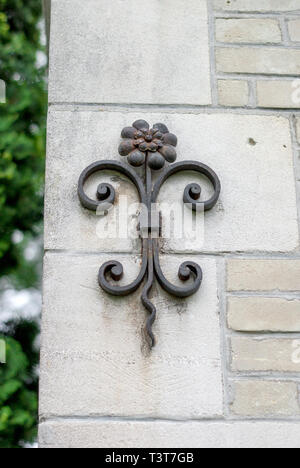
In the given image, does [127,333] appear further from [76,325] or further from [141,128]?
[141,128]

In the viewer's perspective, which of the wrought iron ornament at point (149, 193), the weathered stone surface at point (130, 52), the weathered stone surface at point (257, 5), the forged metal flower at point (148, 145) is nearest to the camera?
the wrought iron ornament at point (149, 193)

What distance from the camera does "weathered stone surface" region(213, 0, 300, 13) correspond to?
1.86m

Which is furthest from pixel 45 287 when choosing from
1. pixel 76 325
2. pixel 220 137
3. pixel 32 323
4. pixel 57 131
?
pixel 32 323

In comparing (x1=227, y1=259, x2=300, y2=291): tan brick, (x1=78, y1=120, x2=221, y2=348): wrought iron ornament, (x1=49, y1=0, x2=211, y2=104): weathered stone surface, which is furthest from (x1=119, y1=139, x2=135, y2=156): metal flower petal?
(x1=227, y1=259, x2=300, y2=291): tan brick

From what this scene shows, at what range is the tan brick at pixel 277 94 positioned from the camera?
175 cm

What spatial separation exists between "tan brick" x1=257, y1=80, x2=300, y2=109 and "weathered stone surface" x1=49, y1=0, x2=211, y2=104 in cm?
14

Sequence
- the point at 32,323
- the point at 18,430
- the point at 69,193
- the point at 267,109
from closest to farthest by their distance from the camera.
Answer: the point at 69,193
the point at 267,109
the point at 18,430
the point at 32,323

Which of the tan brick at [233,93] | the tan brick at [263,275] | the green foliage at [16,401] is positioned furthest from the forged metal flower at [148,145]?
the green foliage at [16,401]

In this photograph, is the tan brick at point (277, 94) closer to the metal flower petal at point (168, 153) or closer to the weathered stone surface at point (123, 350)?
the metal flower petal at point (168, 153)

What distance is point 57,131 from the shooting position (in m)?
1.69

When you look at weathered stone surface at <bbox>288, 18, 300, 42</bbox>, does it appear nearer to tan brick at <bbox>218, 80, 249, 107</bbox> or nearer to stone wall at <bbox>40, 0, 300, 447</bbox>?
stone wall at <bbox>40, 0, 300, 447</bbox>

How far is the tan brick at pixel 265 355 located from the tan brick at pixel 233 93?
63 centimetres

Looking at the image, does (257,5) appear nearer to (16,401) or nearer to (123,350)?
(123,350)
